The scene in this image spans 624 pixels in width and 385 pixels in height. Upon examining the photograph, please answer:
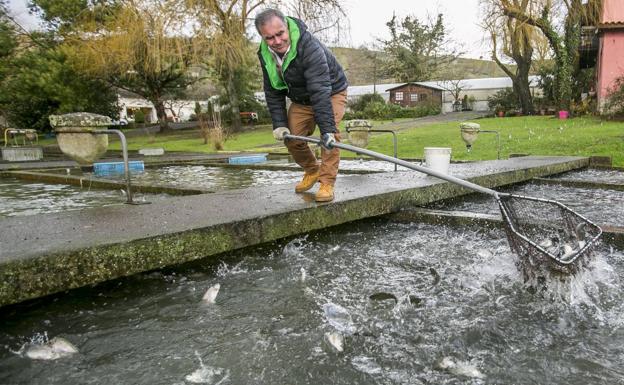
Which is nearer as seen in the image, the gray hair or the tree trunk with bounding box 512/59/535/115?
the gray hair

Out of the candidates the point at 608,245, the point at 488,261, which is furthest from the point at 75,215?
the point at 608,245

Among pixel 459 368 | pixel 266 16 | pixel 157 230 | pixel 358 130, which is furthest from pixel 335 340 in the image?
pixel 358 130

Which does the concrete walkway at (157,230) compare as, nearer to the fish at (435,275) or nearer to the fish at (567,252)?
the fish at (435,275)

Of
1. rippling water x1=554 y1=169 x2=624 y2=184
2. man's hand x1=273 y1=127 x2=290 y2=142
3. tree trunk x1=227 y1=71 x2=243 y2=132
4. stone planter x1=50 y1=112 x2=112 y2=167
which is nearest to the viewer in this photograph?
man's hand x1=273 y1=127 x2=290 y2=142

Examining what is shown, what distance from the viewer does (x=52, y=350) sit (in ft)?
6.77

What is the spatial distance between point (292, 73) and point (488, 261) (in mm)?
2229

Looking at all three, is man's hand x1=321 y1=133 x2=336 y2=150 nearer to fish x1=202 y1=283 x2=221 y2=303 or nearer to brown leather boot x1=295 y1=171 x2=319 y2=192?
brown leather boot x1=295 y1=171 x2=319 y2=192

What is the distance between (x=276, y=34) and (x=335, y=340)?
2.49m

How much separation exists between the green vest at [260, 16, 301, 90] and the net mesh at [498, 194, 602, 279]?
2.03 m

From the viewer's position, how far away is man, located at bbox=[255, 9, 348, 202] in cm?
366

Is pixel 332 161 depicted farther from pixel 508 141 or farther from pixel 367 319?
pixel 508 141

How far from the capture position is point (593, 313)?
2.34 metres

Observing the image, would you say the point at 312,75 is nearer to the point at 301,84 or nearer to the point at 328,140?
the point at 301,84

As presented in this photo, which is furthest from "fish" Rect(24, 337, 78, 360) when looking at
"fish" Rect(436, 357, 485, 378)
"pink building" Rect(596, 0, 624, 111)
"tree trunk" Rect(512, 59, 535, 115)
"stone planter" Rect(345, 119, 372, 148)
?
"tree trunk" Rect(512, 59, 535, 115)
